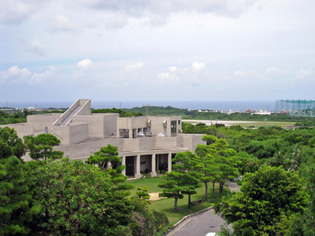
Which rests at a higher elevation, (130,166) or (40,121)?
(40,121)

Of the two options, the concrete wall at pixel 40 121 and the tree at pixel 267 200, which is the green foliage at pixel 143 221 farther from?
the concrete wall at pixel 40 121

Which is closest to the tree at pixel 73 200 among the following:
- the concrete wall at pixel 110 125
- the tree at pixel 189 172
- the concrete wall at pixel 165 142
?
the tree at pixel 189 172

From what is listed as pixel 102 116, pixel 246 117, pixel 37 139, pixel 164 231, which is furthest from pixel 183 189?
pixel 246 117

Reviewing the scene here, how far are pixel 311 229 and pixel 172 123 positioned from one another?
35407 millimetres

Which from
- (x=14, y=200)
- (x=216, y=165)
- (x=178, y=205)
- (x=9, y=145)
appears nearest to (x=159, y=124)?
(x=216, y=165)

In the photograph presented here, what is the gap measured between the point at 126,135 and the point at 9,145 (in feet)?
75.9

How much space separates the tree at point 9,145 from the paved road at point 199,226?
37.1 feet

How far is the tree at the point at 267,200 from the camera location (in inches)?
745

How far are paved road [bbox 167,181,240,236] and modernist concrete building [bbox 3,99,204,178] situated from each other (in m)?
14.7

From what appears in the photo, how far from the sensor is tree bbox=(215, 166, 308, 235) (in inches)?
745

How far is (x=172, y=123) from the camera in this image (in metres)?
49.4

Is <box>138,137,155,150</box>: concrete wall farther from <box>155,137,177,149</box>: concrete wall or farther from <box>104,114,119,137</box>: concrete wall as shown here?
<box>104,114,119,137</box>: concrete wall

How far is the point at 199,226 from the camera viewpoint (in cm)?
2788

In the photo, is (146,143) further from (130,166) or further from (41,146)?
(41,146)
